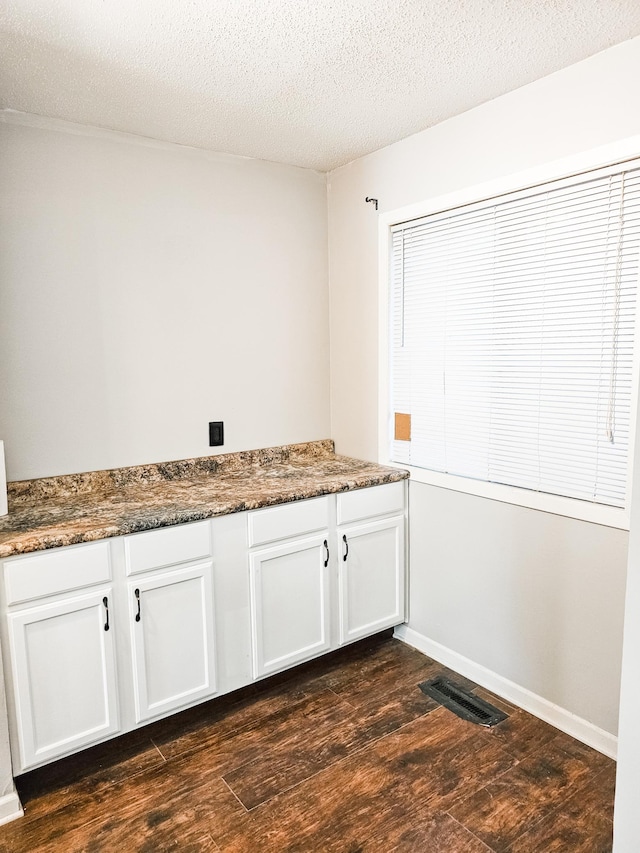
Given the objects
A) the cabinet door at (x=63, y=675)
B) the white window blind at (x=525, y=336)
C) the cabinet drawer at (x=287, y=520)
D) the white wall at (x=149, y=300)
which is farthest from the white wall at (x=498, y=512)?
the cabinet door at (x=63, y=675)

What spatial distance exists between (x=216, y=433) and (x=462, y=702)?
1.58 meters

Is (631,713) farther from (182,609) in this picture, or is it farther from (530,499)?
(182,609)

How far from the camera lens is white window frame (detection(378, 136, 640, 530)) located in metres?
1.87

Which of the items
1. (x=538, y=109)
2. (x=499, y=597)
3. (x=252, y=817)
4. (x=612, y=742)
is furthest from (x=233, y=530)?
(x=538, y=109)

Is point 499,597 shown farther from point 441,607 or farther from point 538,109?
point 538,109

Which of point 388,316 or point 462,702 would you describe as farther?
point 388,316

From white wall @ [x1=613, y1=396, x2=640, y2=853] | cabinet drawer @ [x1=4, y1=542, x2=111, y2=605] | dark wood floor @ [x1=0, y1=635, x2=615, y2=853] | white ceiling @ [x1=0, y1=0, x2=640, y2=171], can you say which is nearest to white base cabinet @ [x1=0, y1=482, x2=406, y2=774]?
cabinet drawer @ [x1=4, y1=542, x2=111, y2=605]

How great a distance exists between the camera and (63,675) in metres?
1.88

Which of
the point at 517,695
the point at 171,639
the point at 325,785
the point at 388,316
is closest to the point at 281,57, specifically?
the point at 388,316

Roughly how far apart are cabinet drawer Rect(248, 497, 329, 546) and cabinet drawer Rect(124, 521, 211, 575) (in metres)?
0.20

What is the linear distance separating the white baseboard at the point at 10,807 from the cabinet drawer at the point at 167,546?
734 mm

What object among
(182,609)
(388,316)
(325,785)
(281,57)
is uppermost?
(281,57)

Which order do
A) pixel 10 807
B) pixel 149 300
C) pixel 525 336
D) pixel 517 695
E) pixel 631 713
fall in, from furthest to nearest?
pixel 149 300 < pixel 517 695 < pixel 525 336 < pixel 10 807 < pixel 631 713

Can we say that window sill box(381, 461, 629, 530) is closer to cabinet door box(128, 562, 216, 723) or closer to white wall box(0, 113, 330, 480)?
white wall box(0, 113, 330, 480)
